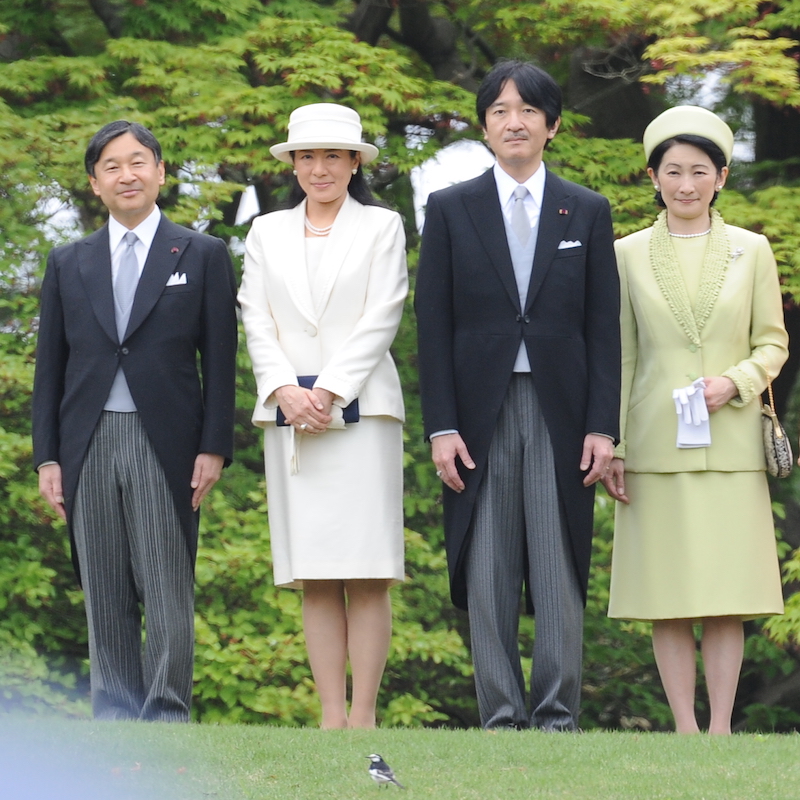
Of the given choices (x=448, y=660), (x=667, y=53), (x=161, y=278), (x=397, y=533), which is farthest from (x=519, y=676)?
(x=667, y=53)

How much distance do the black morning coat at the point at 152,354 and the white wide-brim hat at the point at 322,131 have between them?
46 cm

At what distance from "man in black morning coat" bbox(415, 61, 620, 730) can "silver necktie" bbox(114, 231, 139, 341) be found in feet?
3.33

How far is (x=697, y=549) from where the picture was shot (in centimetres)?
483

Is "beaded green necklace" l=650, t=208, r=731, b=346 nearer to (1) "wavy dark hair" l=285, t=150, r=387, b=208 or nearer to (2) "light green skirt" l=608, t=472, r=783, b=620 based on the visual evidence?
(2) "light green skirt" l=608, t=472, r=783, b=620

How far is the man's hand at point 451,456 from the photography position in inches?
177

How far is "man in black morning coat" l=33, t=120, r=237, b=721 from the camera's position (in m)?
4.67

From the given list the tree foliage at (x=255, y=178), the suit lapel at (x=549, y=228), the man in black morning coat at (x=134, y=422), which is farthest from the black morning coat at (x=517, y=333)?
the tree foliage at (x=255, y=178)

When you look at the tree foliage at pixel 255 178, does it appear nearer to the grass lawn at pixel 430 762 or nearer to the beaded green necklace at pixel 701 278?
the beaded green necklace at pixel 701 278

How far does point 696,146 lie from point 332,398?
1588 millimetres

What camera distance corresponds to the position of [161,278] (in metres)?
4.79

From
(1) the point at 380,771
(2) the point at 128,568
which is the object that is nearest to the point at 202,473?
(2) the point at 128,568

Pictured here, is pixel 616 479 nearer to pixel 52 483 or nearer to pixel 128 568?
pixel 128 568

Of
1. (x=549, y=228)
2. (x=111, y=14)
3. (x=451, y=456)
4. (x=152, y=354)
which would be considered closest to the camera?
(x=451, y=456)

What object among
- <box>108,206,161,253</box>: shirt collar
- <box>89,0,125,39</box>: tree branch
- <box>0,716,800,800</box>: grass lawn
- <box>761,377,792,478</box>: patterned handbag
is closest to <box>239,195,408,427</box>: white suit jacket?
<box>108,206,161,253</box>: shirt collar
